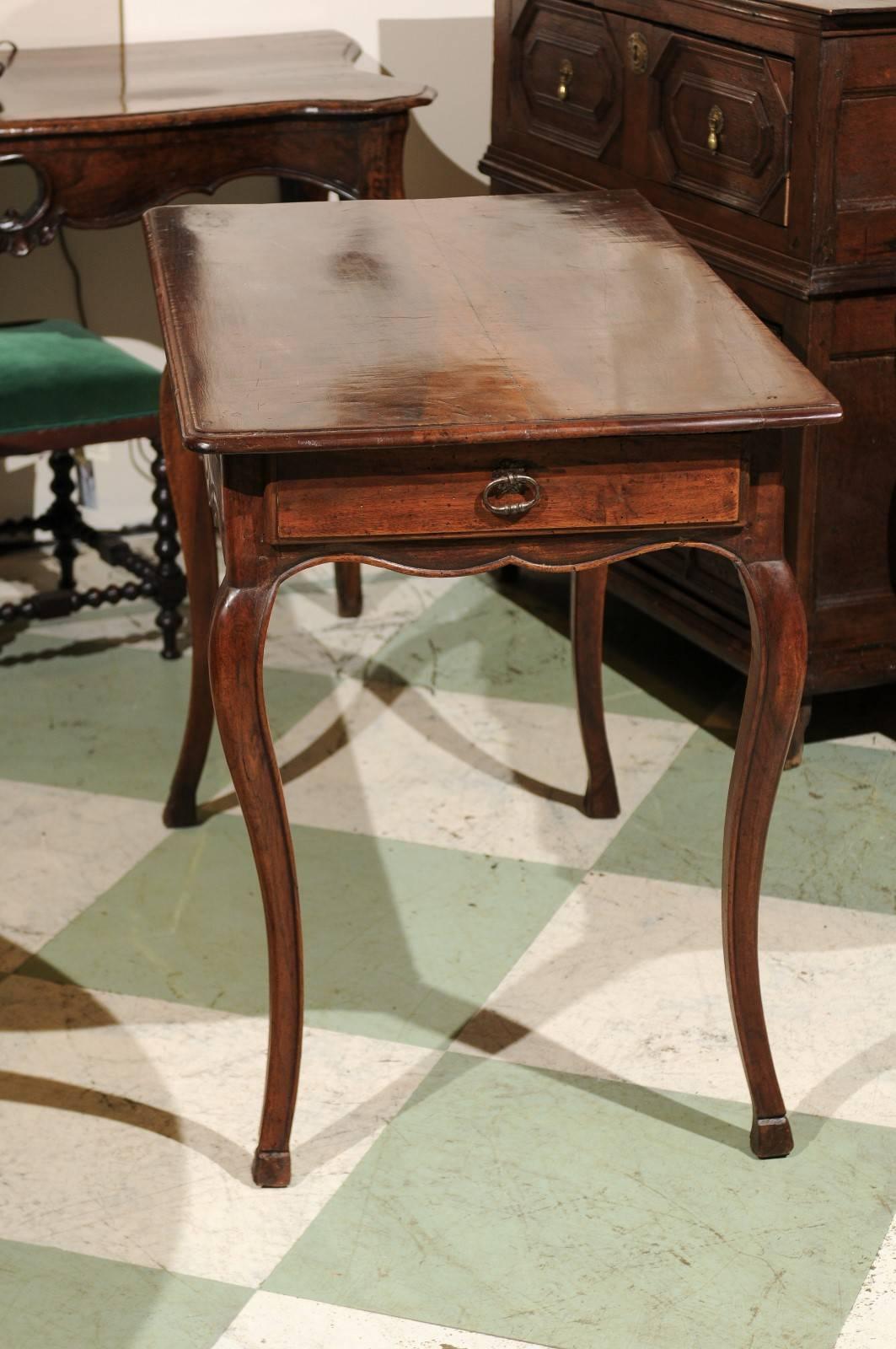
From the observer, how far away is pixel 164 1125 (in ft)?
6.05

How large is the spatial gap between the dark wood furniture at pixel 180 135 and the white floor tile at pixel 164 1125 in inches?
45.1

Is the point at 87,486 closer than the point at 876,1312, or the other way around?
the point at 876,1312

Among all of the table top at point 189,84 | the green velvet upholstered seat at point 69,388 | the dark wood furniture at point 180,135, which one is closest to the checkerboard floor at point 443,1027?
the green velvet upholstered seat at point 69,388

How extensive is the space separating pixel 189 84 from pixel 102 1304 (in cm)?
188

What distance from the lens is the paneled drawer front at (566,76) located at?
2648 mm

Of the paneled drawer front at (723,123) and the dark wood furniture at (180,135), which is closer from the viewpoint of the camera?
the paneled drawer front at (723,123)

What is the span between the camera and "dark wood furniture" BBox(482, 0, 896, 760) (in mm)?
2184

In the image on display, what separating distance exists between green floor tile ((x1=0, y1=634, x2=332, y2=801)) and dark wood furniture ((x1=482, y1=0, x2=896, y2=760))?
2.45 feet

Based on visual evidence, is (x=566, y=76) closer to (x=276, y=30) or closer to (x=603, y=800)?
(x=276, y=30)

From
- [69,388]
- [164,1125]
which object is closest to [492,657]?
[69,388]

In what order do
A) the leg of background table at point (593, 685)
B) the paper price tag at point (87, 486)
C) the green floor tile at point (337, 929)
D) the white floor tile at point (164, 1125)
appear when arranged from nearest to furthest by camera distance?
the white floor tile at point (164, 1125) < the green floor tile at point (337, 929) < the leg of background table at point (593, 685) < the paper price tag at point (87, 486)

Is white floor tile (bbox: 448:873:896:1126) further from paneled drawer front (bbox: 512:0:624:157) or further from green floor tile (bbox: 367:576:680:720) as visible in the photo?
paneled drawer front (bbox: 512:0:624:157)

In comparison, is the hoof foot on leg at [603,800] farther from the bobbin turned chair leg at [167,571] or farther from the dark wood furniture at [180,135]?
the dark wood furniture at [180,135]

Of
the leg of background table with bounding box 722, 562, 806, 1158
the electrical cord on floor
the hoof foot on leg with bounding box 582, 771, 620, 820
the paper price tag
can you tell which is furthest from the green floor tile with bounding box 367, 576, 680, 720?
the leg of background table with bounding box 722, 562, 806, 1158
